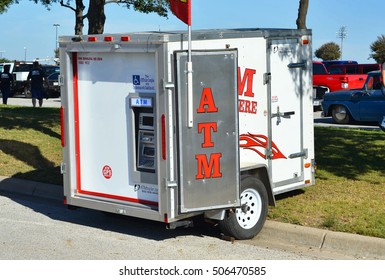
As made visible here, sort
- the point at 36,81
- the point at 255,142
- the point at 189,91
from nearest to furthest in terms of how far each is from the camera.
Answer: the point at 189,91, the point at 255,142, the point at 36,81

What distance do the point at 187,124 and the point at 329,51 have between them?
66.2 m

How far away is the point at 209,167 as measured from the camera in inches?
303

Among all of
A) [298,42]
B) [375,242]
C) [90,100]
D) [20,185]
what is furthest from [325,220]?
[20,185]

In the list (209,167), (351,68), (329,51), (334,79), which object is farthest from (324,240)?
(329,51)

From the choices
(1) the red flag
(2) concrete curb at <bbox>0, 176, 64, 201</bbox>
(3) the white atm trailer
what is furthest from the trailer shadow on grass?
(2) concrete curb at <bbox>0, 176, 64, 201</bbox>

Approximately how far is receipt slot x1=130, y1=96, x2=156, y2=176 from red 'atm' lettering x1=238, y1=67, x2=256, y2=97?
1053 mm

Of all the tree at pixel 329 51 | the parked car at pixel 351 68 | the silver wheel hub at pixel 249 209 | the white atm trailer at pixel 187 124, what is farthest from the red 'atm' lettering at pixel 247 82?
the tree at pixel 329 51

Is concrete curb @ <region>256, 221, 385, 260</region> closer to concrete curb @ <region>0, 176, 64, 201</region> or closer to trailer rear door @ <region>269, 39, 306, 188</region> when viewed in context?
trailer rear door @ <region>269, 39, 306, 188</region>

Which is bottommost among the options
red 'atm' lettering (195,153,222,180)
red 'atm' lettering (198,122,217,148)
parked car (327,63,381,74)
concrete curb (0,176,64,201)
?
concrete curb (0,176,64,201)

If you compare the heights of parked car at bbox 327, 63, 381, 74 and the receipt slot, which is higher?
A: parked car at bbox 327, 63, 381, 74

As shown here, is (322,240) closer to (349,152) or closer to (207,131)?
(207,131)

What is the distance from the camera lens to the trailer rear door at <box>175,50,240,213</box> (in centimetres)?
750

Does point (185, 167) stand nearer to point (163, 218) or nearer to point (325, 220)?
point (163, 218)

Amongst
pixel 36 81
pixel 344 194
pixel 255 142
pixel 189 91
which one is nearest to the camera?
pixel 189 91
